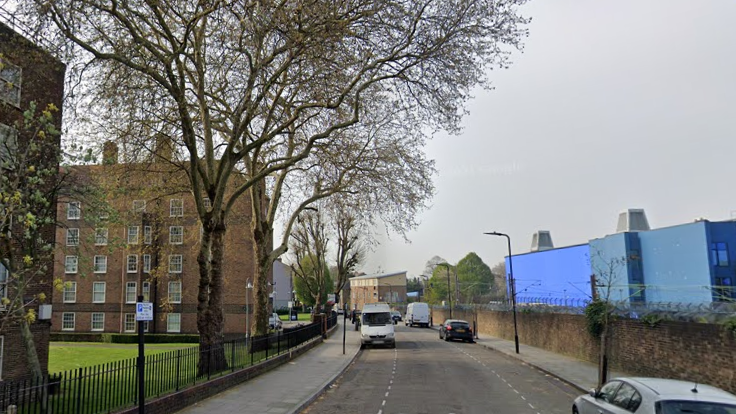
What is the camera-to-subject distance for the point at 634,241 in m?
44.7

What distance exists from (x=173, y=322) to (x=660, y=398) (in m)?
47.4

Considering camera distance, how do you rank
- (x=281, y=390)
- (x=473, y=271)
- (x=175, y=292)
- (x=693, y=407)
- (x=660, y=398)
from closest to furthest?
(x=693, y=407), (x=660, y=398), (x=281, y=390), (x=175, y=292), (x=473, y=271)

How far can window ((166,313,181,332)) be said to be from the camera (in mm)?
48594

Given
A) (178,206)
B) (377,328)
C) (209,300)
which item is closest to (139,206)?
(178,206)

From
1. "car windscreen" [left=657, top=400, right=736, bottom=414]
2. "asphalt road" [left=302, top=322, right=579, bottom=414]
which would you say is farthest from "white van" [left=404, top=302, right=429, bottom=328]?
"car windscreen" [left=657, top=400, right=736, bottom=414]

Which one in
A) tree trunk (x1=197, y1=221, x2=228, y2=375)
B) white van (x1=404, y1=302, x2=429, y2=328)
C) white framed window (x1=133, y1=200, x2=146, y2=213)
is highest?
white framed window (x1=133, y1=200, x2=146, y2=213)

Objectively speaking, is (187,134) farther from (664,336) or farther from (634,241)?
(634,241)

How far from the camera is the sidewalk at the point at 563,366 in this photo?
1796cm

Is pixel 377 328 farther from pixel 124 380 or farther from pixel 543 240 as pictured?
pixel 543 240

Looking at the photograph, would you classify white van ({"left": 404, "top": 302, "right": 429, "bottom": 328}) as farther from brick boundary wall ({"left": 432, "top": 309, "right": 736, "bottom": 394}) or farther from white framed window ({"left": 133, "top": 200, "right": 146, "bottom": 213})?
white framed window ({"left": 133, "top": 200, "right": 146, "bottom": 213})

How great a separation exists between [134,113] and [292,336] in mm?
13225

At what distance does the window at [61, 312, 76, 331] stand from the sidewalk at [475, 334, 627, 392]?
127 ft

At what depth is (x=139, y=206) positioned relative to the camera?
2327 cm

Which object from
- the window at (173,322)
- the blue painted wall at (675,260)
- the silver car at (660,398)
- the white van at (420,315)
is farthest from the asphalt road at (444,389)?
the white van at (420,315)
